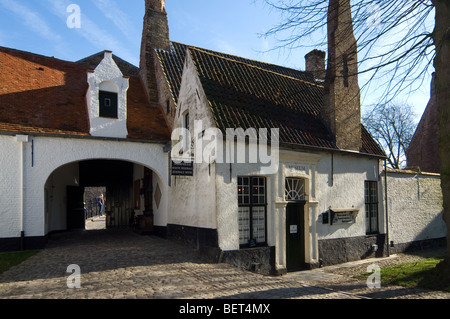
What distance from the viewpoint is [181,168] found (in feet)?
32.4

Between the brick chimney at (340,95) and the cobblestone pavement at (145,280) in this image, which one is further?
the brick chimney at (340,95)

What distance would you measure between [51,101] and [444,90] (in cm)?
1222

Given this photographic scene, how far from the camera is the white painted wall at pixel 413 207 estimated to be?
13633 mm

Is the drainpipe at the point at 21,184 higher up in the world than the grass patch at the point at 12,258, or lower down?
higher up

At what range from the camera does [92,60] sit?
1792cm

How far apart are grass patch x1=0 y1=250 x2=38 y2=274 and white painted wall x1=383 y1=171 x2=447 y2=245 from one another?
1282cm

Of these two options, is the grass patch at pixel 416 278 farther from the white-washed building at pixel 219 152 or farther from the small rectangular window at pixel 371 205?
the small rectangular window at pixel 371 205

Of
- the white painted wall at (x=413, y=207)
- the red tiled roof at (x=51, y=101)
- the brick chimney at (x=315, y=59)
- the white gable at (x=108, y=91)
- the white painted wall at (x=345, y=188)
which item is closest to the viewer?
the red tiled roof at (x=51, y=101)

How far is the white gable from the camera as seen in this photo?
11.7 m

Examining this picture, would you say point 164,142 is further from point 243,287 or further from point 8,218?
point 243,287

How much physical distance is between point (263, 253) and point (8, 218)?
7625mm

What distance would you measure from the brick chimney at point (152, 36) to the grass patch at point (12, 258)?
8.80 m

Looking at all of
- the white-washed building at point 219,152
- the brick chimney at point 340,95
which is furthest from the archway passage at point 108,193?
the brick chimney at point 340,95
